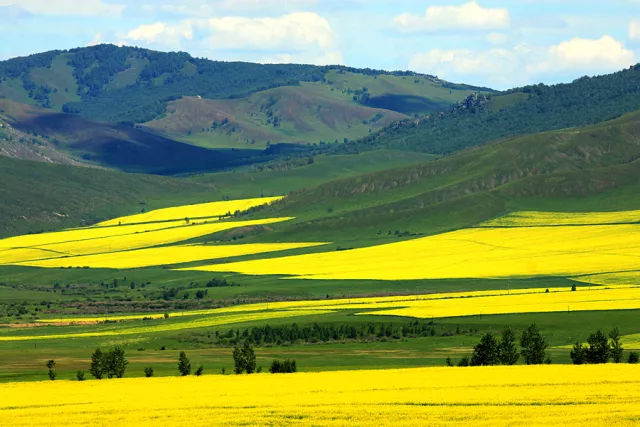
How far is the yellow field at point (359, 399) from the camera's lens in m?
65.9

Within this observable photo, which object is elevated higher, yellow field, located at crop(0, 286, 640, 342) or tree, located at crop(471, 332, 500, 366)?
yellow field, located at crop(0, 286, 640, 342)

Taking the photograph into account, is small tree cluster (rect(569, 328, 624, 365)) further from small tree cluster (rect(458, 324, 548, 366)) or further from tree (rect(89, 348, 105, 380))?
tree (rect(89, 348, 105, 380))

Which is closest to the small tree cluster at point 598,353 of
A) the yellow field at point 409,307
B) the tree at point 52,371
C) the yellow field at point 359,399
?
the yellow field at point 359,399

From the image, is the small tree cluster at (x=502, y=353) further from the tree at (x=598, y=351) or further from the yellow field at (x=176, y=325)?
the yellow field at (x=176, y=325)

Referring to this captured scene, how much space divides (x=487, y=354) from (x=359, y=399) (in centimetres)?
3396

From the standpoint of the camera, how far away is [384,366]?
4392 inches

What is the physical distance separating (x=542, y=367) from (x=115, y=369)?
120 ft

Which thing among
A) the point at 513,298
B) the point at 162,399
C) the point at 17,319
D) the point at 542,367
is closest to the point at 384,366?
the point at 542,367

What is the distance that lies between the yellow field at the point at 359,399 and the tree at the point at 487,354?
1360cm

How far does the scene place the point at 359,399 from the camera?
73.7 m

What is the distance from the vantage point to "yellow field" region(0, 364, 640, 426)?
6588 centimetres

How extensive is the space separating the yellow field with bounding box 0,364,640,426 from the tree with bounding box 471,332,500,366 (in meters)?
13.6

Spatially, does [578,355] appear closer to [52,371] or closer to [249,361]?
[249,361]

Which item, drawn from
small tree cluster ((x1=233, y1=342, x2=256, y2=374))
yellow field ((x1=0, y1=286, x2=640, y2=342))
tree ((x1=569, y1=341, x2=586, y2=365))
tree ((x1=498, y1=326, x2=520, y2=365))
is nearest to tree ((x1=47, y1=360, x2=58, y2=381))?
small tree cluster ((x1=233, y1=342, x2=256, y2=374))
